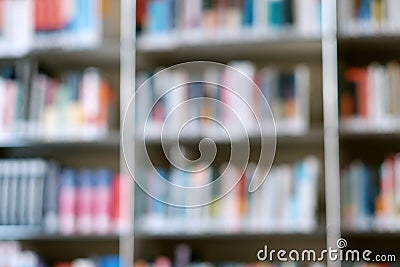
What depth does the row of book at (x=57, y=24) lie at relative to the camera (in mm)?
2488

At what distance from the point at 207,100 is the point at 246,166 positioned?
8.7 inches

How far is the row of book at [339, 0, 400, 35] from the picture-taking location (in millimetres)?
2328

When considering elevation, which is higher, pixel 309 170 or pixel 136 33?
pixel 136 33

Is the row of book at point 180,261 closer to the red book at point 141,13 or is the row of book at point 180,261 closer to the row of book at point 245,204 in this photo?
the row of book at point 245,204

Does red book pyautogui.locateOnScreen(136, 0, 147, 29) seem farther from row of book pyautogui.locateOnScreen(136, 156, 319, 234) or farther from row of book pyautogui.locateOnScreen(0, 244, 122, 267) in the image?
row of book pyautogui.locateOnScreen(0, 244, 122, 267)

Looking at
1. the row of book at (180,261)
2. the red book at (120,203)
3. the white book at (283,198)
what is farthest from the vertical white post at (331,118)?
the red book at (120,203)

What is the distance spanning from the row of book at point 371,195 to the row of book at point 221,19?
16.6 inches

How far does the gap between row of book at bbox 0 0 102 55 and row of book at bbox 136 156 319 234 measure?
475 mm

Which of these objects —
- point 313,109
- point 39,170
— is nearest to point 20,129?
point 39,170

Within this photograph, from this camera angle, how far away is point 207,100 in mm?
2381

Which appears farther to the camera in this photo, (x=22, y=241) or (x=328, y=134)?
(x=22, y=241)

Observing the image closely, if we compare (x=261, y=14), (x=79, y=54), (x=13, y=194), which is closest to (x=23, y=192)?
(x=13, y=194)

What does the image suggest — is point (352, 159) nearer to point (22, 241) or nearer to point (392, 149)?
point (392, 149)

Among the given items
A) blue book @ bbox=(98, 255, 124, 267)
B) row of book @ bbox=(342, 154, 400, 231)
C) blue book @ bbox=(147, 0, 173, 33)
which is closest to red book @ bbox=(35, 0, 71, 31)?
blue book @ bbox=(147, 0, 173, 33)
